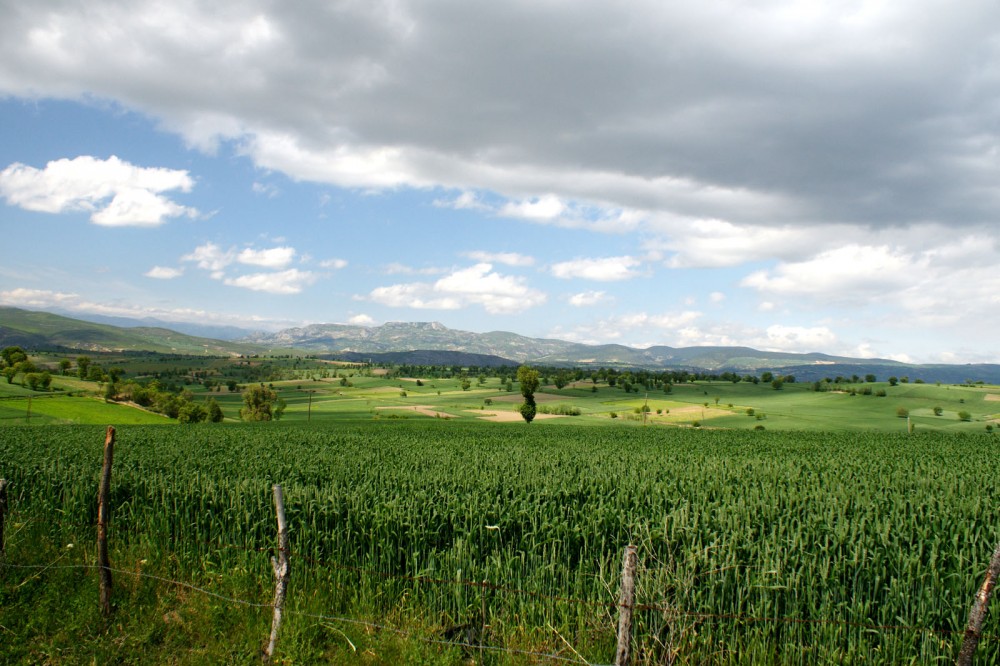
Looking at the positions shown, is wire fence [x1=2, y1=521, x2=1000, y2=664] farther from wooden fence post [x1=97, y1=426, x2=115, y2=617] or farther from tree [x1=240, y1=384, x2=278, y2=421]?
tree [x1=240, y1=384, x2=278, y2=421]

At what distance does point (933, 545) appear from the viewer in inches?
300

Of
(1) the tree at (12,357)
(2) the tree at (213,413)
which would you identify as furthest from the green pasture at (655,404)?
(2) the tree at (213,413)

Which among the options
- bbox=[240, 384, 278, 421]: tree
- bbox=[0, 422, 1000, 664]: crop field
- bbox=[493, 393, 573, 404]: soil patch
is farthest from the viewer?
bbox=[493, 393, 573, 404]: soil patch

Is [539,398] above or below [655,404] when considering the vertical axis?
below

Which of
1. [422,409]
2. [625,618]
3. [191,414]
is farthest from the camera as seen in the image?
[422,409]

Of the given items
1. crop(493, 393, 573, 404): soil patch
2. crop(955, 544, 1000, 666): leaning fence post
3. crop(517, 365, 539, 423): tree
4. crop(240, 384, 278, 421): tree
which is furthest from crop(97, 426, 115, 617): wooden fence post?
crop(493, 393, 573, 404): soil patch

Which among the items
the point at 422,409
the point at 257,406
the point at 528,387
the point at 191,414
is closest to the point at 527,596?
the point at 528,387

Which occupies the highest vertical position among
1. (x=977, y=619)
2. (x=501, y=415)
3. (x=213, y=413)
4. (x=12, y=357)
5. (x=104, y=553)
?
(x=977, y=619)

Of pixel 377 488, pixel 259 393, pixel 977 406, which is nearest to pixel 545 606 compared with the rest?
pixel 377 488

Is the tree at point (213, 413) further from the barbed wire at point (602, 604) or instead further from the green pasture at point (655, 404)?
the barbed wire at point (602, 604)

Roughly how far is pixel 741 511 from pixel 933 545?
277 cm

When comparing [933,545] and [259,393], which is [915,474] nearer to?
[933,545]

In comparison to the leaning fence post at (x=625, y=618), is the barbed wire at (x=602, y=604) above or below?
below

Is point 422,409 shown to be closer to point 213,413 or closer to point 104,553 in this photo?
point 213,413
